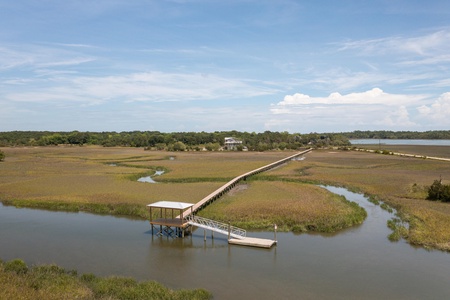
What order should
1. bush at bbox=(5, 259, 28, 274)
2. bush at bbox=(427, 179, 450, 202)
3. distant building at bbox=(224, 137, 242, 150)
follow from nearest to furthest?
bush at bbox=(5, 259, 28, 274) → bush at bbox=(427, 179, 450, 202) → distant building at bbox=(224, 137, 242, 150)

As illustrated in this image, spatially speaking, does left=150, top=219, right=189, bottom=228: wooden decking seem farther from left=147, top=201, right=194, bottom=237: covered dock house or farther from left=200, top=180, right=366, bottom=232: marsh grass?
left=200, top=180, right=366, bottom=232: marsh grass

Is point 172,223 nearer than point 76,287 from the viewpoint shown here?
No

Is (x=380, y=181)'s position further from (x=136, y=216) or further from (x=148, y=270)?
(x=148, y=270)

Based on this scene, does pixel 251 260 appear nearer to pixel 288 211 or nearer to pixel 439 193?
pixel 288 211

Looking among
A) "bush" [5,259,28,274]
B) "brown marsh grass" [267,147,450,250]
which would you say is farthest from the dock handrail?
"brown marsh grass" [267,147,450,250]

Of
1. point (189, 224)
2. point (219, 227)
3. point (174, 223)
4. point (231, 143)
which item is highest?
point (231, 143)

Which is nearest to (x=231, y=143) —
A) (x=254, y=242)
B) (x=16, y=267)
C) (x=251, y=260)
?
(x=254, y=242)
